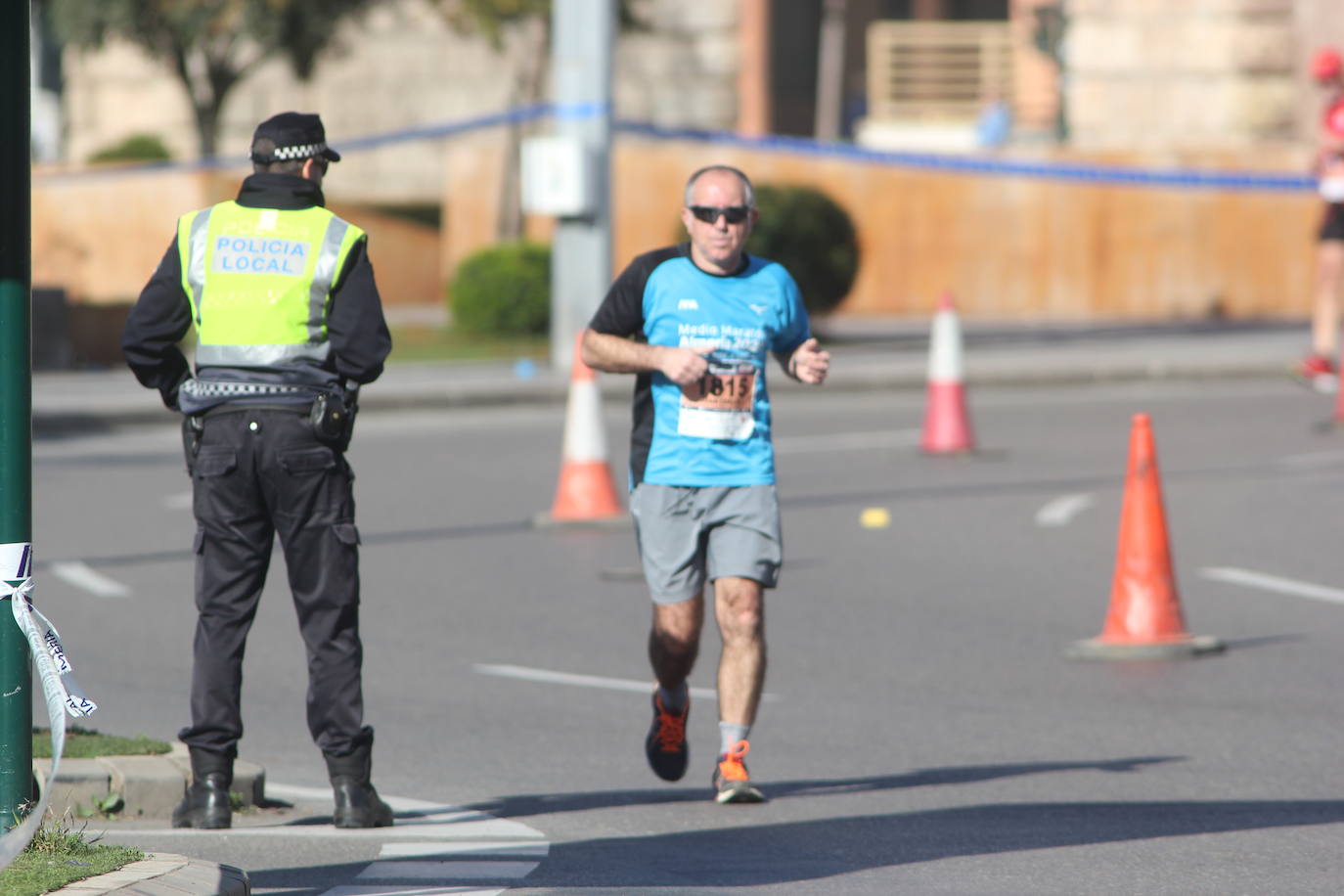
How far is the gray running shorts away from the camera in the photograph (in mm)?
6922

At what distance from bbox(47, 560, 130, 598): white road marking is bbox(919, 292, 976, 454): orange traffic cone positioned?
228 inches

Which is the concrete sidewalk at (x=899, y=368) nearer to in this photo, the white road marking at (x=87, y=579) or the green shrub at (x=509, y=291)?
the green shrub at (x=509, y=291)

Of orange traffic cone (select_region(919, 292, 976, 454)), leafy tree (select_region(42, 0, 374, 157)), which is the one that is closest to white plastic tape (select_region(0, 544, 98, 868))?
orange traffic cone (select_region(919, 292, 976, 454))

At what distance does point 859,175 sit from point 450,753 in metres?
20.0

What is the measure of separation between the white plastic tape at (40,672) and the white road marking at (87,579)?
5557 millimetres

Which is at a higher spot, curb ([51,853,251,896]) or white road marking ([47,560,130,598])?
curb ([51,853,251,896])

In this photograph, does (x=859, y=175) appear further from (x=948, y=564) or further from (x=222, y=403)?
(x=222, y=403)

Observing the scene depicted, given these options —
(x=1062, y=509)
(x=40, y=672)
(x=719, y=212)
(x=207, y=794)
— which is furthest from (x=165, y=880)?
(x=1062, y=509)

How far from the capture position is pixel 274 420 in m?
6.20

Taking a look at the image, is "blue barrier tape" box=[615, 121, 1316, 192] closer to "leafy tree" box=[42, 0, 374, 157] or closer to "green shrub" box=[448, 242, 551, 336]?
"green shrub" box=[448, 242, 551, 336]

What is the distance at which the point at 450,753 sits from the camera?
757cm

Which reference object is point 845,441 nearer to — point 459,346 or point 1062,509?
point 1062,509

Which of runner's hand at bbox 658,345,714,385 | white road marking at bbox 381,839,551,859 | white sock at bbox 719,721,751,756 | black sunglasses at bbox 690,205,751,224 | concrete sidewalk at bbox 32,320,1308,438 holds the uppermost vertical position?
black sunglasses at bbox 690,205,751,224

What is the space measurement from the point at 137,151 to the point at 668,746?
31.7 meters
